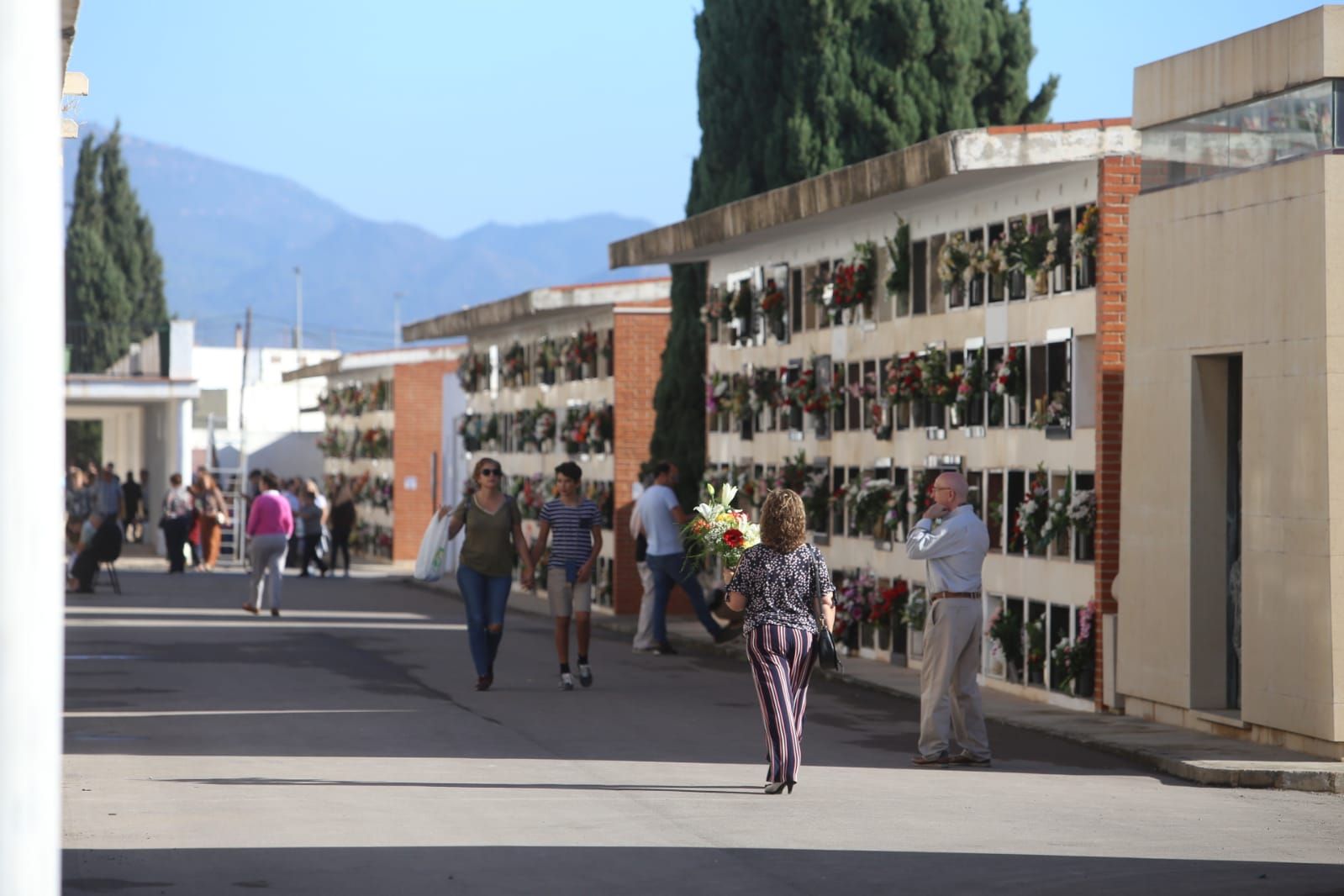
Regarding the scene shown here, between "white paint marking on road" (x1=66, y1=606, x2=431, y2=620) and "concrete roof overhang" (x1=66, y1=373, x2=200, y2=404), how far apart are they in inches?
722

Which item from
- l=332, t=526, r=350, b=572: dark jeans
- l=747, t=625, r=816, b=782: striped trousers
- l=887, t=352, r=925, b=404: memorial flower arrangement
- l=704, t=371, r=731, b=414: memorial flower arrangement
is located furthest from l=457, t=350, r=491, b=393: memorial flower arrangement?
l=747, t=625, r=816, b=782: striped trousers

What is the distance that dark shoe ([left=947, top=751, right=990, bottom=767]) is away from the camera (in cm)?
1276

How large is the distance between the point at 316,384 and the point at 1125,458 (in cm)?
6832

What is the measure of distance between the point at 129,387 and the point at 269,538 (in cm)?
2104

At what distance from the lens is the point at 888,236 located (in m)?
20.4

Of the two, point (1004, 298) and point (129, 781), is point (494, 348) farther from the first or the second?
point (129, 781)

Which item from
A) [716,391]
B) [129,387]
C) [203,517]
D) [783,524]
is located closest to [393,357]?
[129,387]

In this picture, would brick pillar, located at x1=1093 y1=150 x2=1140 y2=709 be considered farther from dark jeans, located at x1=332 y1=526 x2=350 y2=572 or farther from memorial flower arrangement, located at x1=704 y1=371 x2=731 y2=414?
dark jeans, located at x1=332 y1=526 x2=350 y2=572

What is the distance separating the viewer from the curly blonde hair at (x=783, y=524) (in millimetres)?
Result: 11680

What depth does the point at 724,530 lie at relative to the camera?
45.2 ft

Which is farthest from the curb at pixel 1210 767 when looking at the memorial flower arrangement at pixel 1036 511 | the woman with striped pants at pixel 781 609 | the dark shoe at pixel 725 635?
the dark shoe at pixel 725 635

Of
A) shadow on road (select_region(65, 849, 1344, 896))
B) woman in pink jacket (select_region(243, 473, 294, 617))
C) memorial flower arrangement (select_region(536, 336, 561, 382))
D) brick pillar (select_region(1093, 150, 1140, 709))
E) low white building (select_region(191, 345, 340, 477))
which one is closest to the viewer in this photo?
shadow on road (select_region(65, 849, 1344, 896))

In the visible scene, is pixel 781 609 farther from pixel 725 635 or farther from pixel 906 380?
pixel 725 635

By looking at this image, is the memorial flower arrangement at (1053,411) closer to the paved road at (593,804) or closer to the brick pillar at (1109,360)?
the brick pillar at (1109,360)
